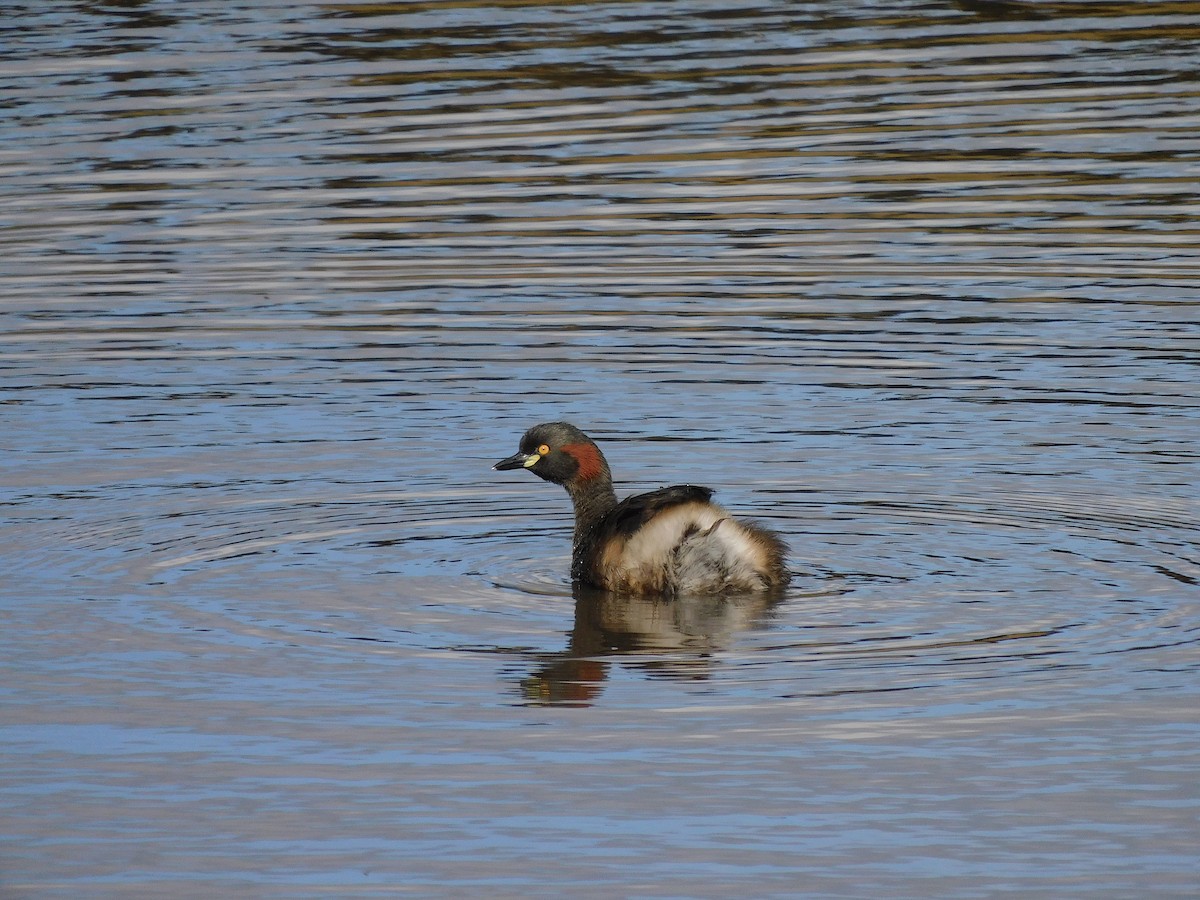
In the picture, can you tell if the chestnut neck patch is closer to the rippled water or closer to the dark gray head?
the dark gray head

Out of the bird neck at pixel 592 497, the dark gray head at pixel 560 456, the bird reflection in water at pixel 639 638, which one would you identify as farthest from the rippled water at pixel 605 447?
the dark gray head at pixel 560 456

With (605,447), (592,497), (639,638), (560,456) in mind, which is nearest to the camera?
(639,638)

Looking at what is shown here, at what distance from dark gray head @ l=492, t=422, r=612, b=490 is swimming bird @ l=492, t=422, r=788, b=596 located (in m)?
0.58

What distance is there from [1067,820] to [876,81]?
16.3 m

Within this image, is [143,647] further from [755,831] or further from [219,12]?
[219,12]

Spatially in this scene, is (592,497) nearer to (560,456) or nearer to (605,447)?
(560,456)

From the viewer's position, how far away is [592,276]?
1717cm

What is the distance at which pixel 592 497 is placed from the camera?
37.4 feet

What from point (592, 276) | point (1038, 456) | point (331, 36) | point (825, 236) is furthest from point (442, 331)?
point (331, 36)

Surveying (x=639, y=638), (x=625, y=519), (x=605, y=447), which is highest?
(x=625, y=519)

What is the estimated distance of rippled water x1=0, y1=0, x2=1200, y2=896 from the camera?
7.61 metres

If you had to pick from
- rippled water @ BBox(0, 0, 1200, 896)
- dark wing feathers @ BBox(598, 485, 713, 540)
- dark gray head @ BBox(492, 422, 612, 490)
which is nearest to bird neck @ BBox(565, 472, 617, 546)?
dark gray head @ BBox(492, 422, 612, 490)

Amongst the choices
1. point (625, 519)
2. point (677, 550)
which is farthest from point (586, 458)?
point (677, 550)

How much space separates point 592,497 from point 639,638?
5.21 feet
